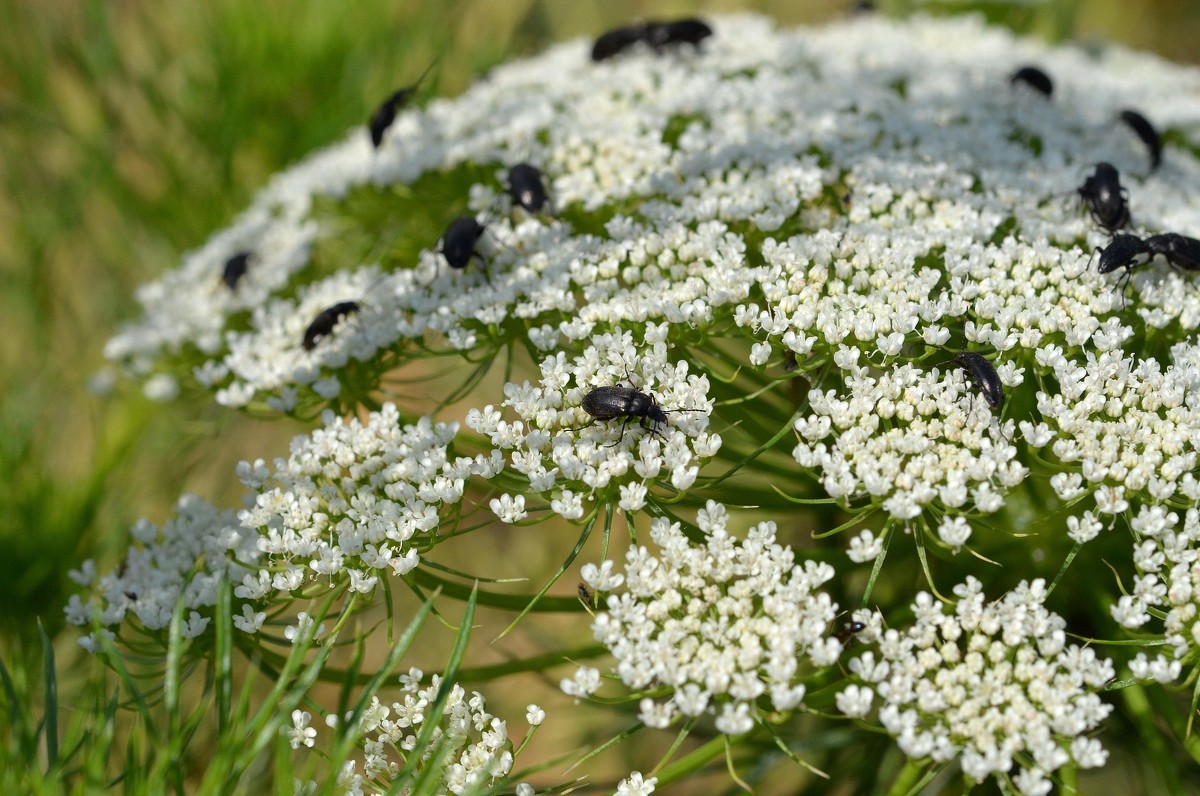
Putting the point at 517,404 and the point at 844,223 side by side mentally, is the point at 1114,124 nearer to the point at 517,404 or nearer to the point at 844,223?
the point at 844,223

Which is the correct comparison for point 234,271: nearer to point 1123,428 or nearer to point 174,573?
point 174,573

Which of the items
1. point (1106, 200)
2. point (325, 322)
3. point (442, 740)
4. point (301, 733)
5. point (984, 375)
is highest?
point (1106, 200)

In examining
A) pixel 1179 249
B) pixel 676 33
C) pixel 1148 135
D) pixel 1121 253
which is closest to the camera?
pixel 1121 253

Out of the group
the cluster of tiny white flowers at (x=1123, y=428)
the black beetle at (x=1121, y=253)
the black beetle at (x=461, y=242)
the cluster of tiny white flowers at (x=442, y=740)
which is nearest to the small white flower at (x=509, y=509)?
the cluster of tiny white flowers at (x=442, y=740)

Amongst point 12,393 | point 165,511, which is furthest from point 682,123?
point 12,393

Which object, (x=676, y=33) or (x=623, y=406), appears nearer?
(x=623, y=406)

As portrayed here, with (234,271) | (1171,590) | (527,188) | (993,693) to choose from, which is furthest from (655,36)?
(993,693)

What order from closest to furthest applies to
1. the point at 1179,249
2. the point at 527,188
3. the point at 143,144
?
the point at 1179,249 → the point at 527,188 → the point at 143,144

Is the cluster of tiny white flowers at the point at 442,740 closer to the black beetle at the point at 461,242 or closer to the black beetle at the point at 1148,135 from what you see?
the black beetle at the point at 461,242
